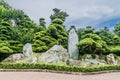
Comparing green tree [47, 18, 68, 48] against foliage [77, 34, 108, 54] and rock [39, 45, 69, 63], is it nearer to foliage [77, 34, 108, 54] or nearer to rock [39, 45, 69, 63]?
foliage [77, 34, 108, 54]

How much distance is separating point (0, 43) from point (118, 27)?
521 inches

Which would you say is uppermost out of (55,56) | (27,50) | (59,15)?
(59,15)

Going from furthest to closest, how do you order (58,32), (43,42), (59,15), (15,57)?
(59,15)
(58,32)
(43,42)
(15,57)

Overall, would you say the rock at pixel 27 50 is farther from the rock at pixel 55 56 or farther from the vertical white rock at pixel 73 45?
the vertical white rock at pixel 73 45

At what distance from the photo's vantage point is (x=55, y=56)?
2134 centimetres

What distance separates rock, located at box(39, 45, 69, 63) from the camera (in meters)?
21.2

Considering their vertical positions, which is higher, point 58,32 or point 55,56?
point 58,32

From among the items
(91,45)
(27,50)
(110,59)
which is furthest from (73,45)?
(27,50)

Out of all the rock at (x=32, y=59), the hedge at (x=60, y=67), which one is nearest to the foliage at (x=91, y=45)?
the rock at (x=32, y=59)

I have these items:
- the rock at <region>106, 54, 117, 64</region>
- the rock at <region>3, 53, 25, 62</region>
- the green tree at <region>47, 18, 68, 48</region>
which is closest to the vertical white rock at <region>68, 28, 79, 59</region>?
the green tree at <region>47, 18, 68, 48</region>

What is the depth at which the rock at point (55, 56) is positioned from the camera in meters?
21.2

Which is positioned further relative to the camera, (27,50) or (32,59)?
(27,50)

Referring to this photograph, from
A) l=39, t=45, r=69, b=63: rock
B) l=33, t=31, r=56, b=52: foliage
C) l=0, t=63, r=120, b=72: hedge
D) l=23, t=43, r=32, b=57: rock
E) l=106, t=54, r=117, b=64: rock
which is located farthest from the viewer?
l=33, t=31, r=56, b=52: foliage

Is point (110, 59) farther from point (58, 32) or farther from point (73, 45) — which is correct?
point (58, 32)
